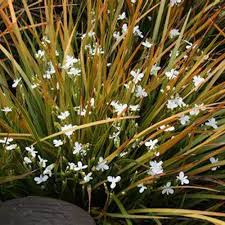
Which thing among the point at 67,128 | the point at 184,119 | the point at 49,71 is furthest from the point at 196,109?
the point at 49,71

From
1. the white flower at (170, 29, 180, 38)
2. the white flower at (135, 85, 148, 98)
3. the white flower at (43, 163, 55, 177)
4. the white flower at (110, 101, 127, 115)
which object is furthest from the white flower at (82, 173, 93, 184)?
the white flower at (170, 29, 180, 38)

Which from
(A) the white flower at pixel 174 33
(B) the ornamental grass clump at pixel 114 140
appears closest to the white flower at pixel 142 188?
(B) the ornamental grass clump at pixel 114 140

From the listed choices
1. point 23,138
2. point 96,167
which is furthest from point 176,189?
point 23,138

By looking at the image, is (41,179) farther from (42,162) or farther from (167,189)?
(167,189)

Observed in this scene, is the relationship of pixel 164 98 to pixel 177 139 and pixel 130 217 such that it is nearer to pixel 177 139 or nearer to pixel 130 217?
pixel 177 139

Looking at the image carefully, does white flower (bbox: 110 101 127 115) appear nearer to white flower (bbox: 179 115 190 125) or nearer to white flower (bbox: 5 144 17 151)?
white flower (bbox: 179 115 190 125)

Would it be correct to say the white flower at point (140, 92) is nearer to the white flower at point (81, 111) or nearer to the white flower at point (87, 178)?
the white flower at point (81, 111)
